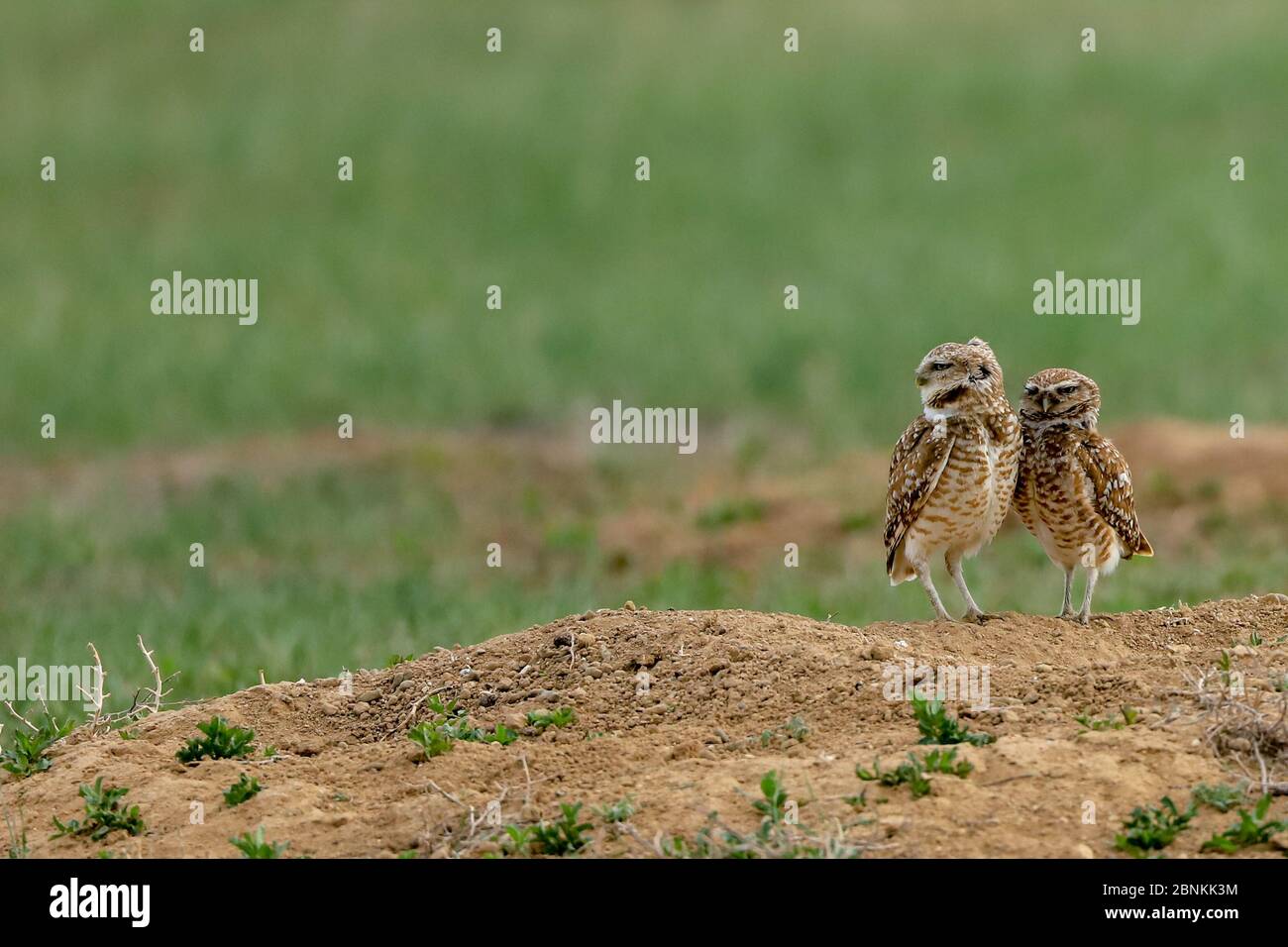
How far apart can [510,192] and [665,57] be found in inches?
219

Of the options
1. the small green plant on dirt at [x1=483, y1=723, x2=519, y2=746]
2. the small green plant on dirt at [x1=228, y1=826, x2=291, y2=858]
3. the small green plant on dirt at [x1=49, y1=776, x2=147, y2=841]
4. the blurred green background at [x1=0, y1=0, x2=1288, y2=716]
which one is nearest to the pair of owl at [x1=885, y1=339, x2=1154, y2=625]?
the small green plant on dirt at [x1=483, y1=723, x2=519, y2=746]

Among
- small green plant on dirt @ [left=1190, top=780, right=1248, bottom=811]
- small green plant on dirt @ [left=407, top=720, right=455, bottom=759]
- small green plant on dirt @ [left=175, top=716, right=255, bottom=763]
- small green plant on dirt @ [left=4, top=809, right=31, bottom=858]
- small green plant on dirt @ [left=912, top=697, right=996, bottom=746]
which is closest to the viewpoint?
small green plant on dirt @ [left=1190, top=780, right=1248, bottom=811]

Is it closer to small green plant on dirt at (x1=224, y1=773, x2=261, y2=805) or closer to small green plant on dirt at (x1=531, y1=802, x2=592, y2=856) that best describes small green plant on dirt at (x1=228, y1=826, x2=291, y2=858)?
small green plant on dirt at (x1=224, y1=773, x2=261, y2=805)

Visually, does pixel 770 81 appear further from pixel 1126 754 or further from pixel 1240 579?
pixel 1126 754

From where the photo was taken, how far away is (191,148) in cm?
2736

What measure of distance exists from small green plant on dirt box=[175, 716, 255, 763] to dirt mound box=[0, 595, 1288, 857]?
62 millimetres

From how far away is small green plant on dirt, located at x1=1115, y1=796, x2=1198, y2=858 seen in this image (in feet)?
16.5

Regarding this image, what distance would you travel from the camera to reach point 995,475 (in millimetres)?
6945

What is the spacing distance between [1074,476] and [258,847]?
3.51 meters

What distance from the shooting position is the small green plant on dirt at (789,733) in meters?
5.96

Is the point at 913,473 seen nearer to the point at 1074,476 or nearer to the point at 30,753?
the point at 1074,476

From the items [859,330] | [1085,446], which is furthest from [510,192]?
[1085,446]

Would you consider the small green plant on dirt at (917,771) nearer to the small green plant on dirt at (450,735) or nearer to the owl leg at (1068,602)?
the small green plant on dirt at (450,735)
